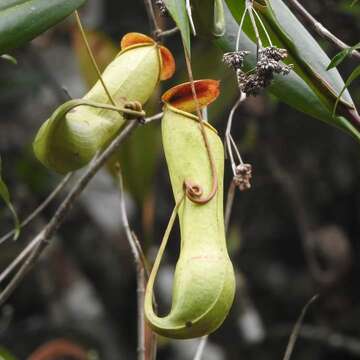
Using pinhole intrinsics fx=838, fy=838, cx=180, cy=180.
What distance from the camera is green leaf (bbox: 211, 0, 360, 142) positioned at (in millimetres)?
749

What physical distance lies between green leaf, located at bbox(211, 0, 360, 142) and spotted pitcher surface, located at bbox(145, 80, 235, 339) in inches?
2.5

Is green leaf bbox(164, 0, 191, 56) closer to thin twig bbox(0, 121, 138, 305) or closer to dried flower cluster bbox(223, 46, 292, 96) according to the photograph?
dried flower cluster bbox(223, 46, 292, 96)

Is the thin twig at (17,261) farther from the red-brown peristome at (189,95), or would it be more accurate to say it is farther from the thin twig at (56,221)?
the red-brown peristome at (189,95)

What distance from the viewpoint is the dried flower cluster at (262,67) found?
2.27 ft

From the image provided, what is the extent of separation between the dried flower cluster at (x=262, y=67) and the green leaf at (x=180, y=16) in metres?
0.05

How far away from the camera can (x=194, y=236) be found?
27.8 inches

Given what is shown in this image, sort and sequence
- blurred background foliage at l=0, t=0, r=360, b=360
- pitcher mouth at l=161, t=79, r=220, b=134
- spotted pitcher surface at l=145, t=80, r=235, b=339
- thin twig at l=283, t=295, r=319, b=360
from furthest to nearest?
blurred background foliage at l=0, t=0, r=360, b=360
thin twig at l=283, t=295, r=319, b=360
pitcher mouth at l=161, t=79, r=220, b=134
spotted pitcher surface at l=145, t=80, r=235, b=339

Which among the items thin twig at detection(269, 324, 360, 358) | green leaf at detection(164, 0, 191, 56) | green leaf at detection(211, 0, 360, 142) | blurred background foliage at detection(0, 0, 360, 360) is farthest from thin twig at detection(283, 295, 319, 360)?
thin twig at detection(269, 324, 360, 358)

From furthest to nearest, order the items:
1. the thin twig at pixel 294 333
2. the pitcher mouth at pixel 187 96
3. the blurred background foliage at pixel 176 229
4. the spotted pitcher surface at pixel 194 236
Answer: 1. the blurred background foliage at pixel 176 229
2. the thin twig at pixel 294 333
3. the pitcher mouth at pixel 187 96
4. the spotted pitcher surface at pixel 194 236

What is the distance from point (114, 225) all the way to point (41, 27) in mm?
1345

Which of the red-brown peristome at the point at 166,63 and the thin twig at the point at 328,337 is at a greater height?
the red-brown peristome at the point at 166,63

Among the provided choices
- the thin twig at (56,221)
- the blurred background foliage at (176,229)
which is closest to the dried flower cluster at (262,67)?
the thin twig at (56,221)

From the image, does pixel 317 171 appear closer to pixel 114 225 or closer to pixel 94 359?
pixel 114 225

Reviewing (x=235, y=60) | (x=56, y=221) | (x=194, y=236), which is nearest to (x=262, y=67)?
(x=235, y=60)
